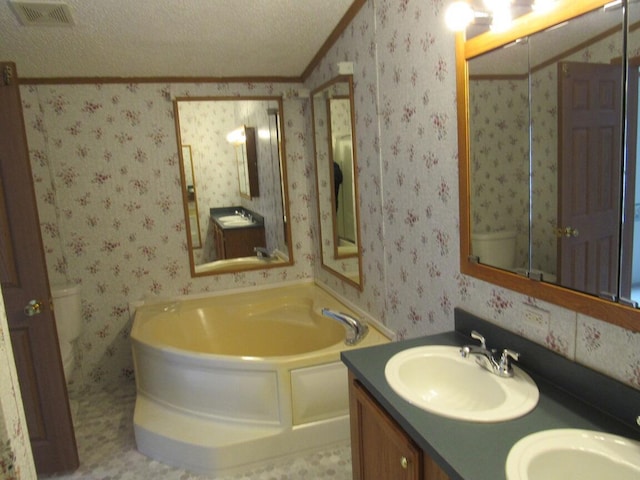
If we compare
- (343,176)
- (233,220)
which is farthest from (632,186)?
(233,220)

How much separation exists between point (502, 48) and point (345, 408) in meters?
1.91

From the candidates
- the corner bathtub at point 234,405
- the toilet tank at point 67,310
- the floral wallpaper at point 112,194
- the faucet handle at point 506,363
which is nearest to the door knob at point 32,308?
the corner bathtub at point 234,405

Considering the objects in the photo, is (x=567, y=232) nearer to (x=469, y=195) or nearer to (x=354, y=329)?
(x=469, y=195)

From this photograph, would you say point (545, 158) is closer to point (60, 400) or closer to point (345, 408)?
point (345, 408)

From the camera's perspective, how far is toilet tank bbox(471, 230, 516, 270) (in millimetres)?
1504

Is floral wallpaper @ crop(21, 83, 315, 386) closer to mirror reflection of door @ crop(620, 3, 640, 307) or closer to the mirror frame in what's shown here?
the mirror frame

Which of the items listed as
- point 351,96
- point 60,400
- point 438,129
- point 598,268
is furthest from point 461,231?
point 60,400

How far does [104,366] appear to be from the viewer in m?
3.36

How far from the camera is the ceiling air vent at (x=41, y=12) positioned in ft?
6.66

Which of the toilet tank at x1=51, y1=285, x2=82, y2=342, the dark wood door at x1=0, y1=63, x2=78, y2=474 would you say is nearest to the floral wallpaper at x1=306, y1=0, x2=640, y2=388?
the dark wood door at x1=0, y1=63, x2=78, y2=474

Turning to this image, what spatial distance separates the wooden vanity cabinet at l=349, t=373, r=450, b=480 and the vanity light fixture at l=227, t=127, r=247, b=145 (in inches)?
93.8

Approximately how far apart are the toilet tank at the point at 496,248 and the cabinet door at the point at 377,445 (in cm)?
63

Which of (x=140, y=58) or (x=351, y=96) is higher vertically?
(x=140, y=58)

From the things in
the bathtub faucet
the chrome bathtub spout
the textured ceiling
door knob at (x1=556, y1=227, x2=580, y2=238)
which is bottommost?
the bathtub faucet
